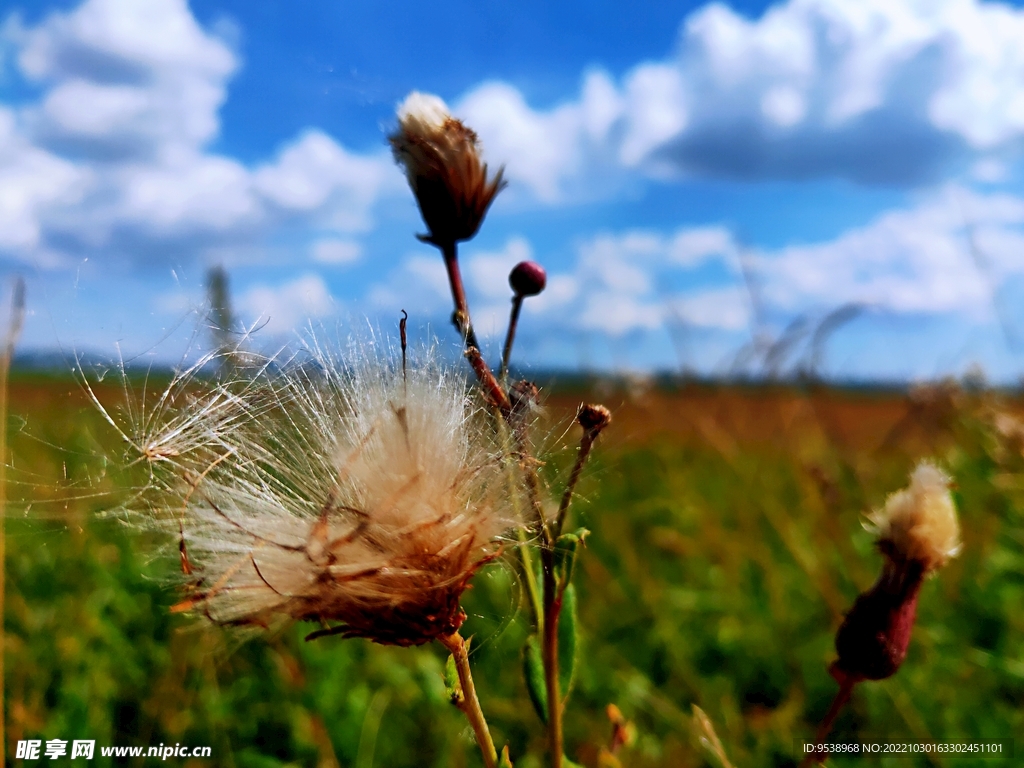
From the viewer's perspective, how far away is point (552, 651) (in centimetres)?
81

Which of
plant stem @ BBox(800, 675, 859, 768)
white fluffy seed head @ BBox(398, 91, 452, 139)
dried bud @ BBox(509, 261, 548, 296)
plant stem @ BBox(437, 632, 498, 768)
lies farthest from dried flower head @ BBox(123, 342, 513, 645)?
plant stem @ BBox(800, 675, 859, 768)

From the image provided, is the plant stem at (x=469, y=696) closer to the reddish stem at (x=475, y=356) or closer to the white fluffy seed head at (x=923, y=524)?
the reddish stem at (x=475, y=356)

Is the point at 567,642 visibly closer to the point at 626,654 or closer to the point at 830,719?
the point at 830,719

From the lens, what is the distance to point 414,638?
73 cm

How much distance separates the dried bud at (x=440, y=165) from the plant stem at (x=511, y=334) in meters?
0.09

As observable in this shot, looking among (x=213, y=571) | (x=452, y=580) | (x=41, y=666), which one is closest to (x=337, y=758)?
(x=41, y=666)

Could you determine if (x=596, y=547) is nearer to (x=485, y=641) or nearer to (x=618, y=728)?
(x=618, y=728)

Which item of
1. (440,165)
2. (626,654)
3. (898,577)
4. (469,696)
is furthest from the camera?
(626,654)

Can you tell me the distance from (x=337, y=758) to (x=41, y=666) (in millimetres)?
902

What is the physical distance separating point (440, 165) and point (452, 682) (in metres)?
0.52

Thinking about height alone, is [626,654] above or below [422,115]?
below

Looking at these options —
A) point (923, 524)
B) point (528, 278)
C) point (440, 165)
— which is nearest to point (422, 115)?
point (440, 165)

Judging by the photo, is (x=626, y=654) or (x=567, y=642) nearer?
(x=567, y=642)

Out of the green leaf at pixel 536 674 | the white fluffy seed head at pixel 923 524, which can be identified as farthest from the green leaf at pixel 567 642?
the white fluffy seed head at pixel 923 524
